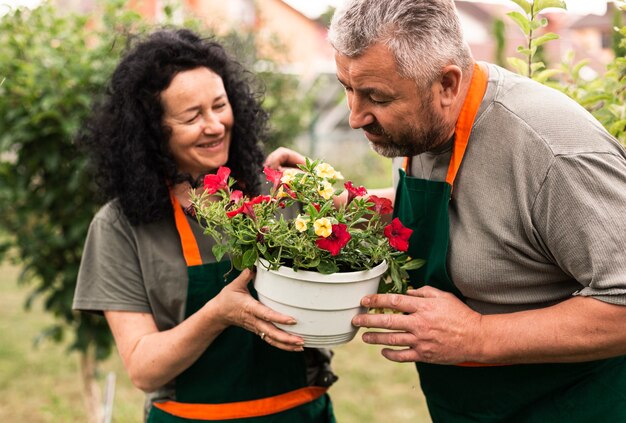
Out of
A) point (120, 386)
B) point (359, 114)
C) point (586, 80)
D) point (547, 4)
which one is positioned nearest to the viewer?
point (359, 114)

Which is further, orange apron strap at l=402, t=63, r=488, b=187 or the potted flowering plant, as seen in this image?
orange apron strap at l=402, t=63, r=488, b=187

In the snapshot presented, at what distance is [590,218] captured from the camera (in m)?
1.44

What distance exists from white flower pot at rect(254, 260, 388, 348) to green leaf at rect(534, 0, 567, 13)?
89 centimetres

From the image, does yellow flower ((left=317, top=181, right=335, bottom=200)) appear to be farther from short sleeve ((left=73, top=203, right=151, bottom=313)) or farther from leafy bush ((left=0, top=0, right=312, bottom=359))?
leafy bush ((left=0, top=0, right=312, bottom=359))

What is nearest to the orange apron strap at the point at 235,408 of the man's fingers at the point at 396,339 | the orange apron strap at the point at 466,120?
the man's fingers at the point at 396,339

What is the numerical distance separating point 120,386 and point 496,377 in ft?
12.2

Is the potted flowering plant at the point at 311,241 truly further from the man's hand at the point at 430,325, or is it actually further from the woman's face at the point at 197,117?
the woman's face at the point at 197,117

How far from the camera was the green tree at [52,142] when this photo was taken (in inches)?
128

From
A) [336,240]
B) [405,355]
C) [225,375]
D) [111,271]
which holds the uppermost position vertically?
[336,240]

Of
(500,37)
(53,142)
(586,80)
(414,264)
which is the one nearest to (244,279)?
(414,264)

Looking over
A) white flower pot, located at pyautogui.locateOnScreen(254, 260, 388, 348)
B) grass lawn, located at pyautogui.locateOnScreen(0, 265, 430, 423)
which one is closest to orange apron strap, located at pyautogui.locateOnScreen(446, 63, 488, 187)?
white flower pot, located at pyautogui.locateOnScreen(254, 260, 388, 348)

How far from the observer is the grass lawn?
432 centimetres

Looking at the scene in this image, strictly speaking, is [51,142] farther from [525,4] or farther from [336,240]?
[525,4]

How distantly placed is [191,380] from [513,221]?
1094 mm
